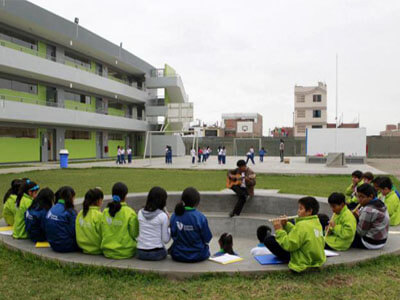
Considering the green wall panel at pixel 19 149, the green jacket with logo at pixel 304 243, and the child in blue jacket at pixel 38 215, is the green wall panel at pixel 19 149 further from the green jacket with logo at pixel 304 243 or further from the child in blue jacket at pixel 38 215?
the green jacket with logo at pixel 304 243

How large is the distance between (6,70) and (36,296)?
25157 mm

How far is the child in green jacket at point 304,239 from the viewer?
4258mm

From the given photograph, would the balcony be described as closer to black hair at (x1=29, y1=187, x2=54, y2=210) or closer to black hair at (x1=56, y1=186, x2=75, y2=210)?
black hair at (x1=29, y1=187, x2=54, y2=210)

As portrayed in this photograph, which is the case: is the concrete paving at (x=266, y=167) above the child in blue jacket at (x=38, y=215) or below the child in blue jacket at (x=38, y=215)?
below

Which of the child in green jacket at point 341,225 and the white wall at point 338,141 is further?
the white wall at point 338,141

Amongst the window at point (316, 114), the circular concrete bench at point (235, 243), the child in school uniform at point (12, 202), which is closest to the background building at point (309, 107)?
the window at point (316, 114)

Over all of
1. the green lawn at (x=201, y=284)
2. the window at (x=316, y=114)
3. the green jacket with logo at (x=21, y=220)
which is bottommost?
the green lawn at (x=201, y=284)

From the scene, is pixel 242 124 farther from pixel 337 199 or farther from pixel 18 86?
pixel 337 199

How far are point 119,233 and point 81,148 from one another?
3157 cm

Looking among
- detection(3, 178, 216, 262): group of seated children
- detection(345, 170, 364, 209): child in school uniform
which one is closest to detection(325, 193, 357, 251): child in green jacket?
detection(3, 178, 216, 262): group of seated children

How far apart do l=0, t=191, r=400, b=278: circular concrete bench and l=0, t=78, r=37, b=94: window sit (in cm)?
2150

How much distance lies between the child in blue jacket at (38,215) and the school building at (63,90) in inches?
826

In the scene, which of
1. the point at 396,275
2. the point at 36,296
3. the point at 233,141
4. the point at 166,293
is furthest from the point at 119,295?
the point at 233,141

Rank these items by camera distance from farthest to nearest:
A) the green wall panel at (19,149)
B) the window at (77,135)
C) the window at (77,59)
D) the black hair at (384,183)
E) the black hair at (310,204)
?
the window at (77,135)
the window at (77,59)
the green wall panel at (19,149)
the black hair at (384,183)
the black hair at (310,204)
